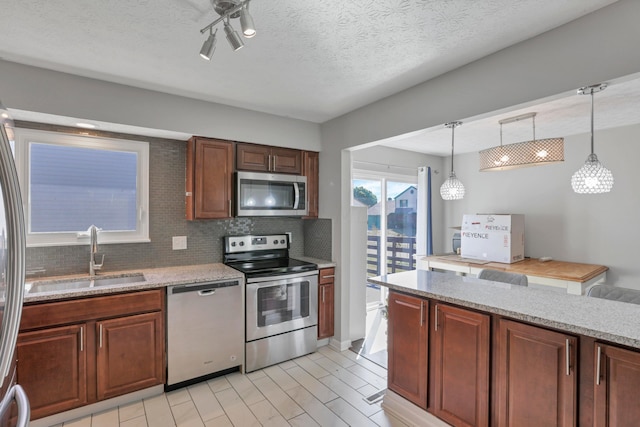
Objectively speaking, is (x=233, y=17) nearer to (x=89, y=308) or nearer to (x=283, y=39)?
(x=283, y=39)

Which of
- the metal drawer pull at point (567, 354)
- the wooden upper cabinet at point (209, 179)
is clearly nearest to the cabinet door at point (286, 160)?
the wooden upper cabinet at point (209, 179)

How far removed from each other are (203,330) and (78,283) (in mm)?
1076

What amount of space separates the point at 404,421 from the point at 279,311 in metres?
1.39

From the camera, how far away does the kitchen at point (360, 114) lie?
1.64 metres

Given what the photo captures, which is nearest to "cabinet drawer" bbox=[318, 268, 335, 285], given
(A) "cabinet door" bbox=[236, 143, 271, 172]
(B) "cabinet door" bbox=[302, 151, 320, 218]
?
(B) "cabinet door" bbox=[302, 151, 320, 218]

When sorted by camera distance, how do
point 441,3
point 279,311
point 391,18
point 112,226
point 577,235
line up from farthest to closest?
point 577,235 < point 279,311 < point 112,226 < point 391,18 < point 441,3

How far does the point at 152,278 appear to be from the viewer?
257 cm

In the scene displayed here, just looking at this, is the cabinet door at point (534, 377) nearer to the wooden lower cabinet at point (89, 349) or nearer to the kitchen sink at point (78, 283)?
the wooden lower cabinet at point (89, 349)

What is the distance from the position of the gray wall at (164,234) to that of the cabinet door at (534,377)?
2014 millimetres

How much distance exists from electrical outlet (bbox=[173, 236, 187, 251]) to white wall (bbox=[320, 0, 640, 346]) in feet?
6.33

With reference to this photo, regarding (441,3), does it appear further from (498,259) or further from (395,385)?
(498,259)

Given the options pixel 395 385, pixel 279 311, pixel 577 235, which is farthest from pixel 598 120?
pixel 279 311

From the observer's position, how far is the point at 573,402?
1.44m

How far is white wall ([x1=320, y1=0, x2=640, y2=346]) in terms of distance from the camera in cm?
152
